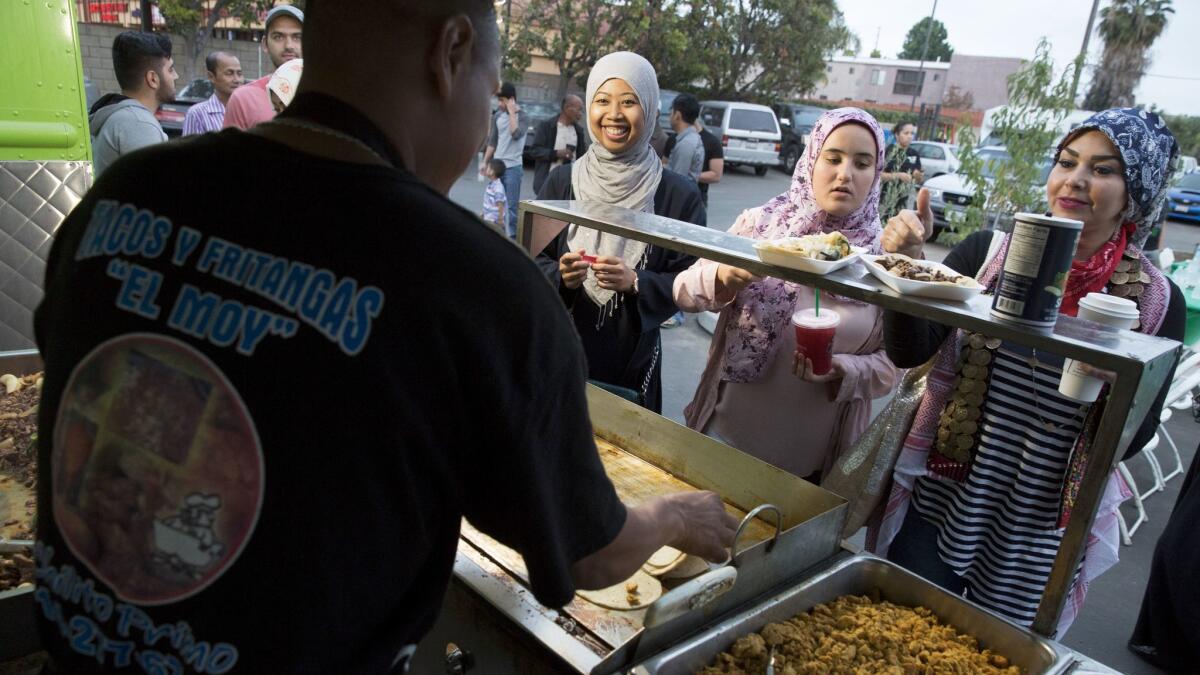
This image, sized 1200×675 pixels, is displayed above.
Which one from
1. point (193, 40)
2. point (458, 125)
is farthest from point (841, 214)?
point (193, 40)

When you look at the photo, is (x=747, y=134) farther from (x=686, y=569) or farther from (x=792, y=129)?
→ (x=686, y=569)

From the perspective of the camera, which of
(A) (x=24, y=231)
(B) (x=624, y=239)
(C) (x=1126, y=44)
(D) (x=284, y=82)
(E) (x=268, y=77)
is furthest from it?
(C) (x=1126, y=44)

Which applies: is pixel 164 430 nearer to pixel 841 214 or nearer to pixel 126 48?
pixel 841 214

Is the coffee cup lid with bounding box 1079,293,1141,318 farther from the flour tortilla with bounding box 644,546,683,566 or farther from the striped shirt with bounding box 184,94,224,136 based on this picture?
the striped shirt with bounding box 184,94,224,136

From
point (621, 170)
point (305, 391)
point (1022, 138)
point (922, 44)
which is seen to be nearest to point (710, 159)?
point (1022, 138)

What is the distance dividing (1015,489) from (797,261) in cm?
85

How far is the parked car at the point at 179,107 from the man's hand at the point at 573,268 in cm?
1015

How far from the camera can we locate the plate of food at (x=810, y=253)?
4.97ft

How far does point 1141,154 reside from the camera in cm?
181

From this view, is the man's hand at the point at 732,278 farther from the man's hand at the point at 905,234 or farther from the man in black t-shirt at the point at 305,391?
the man in black t-shirt at the point at 305,391

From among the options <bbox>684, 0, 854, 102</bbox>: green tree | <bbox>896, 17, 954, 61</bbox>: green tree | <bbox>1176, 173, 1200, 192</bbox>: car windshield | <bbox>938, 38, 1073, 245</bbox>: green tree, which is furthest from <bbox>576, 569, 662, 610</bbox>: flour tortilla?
<bbox>896, 17, 954, 61</bbox>: green tree

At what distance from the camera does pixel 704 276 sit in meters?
2.31

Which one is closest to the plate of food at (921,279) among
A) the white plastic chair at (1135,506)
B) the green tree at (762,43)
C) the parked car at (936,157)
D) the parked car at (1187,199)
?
the white plastic chair at (1135,506)

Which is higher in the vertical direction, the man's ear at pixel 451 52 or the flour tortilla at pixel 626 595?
the man's ear at pixel 451 52
